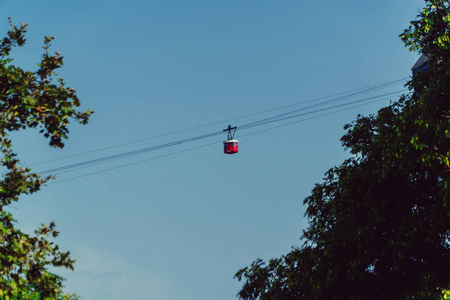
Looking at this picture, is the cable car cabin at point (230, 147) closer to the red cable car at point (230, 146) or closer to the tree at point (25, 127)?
the red cable car at point (230, 146)

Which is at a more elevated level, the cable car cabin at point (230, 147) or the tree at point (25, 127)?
the cable car cabin at point (230, 147)

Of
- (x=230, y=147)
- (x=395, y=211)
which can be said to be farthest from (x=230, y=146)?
(x=395, y=211)

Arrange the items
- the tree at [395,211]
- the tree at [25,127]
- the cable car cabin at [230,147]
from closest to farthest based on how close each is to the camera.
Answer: the tree at [25,127]
the tree at [395,211]
the cable car cabin at [230,147]

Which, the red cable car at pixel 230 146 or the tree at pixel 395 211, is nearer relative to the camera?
the tree at pixel 395 211

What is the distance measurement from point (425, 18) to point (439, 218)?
722 cm

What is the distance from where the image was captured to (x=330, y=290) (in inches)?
805

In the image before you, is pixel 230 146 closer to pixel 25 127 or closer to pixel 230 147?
pixel 230 147

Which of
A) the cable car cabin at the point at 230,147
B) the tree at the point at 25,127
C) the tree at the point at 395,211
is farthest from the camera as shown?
the cable car cabin at the point at 230,147

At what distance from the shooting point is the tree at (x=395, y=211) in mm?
18766

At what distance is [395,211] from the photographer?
2009 cm

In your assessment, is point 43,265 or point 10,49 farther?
point 10,49

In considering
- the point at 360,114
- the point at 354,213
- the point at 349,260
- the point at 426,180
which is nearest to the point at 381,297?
the point at 349,260

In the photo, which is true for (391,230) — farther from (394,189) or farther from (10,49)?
(10,49)

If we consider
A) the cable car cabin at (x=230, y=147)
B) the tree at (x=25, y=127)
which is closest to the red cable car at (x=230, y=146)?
the cable car cabin at (x=230, y=147)
